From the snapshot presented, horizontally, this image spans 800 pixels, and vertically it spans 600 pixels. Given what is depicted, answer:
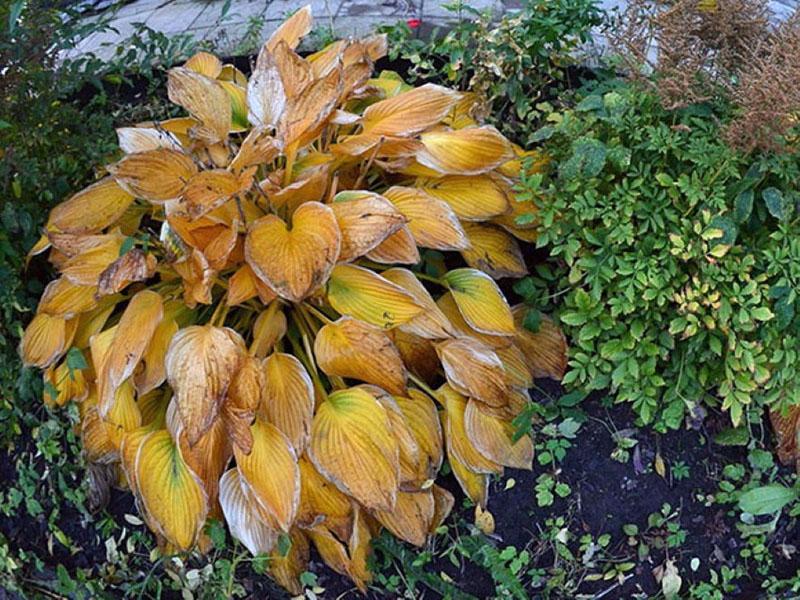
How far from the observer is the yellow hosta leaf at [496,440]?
1728 millimetres

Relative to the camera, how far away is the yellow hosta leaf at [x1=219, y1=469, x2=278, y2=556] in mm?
1661

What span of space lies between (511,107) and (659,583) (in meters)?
1.24

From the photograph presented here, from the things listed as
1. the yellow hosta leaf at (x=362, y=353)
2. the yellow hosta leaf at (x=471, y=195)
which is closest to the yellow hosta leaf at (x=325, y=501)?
the yellow hosta leaf at (x=362, y=353)

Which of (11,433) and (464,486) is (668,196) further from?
(11,433)

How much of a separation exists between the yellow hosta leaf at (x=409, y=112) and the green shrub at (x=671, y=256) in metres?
0.25

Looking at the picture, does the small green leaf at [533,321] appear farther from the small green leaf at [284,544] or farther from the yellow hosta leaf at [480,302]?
the small green leaf at [284,544]

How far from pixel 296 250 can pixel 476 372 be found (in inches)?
17.7

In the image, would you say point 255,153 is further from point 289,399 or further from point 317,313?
point 289,399

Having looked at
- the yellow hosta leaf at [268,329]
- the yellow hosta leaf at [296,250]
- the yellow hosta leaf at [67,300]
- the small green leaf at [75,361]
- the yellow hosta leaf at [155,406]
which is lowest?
the yellow hosta leaf at [155,406]

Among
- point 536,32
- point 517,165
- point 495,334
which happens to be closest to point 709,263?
point 495,334

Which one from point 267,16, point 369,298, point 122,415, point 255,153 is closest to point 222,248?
point 255,153

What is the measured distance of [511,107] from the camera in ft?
7.34

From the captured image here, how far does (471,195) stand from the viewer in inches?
74.4

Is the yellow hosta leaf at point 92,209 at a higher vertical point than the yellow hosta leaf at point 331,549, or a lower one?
higher
